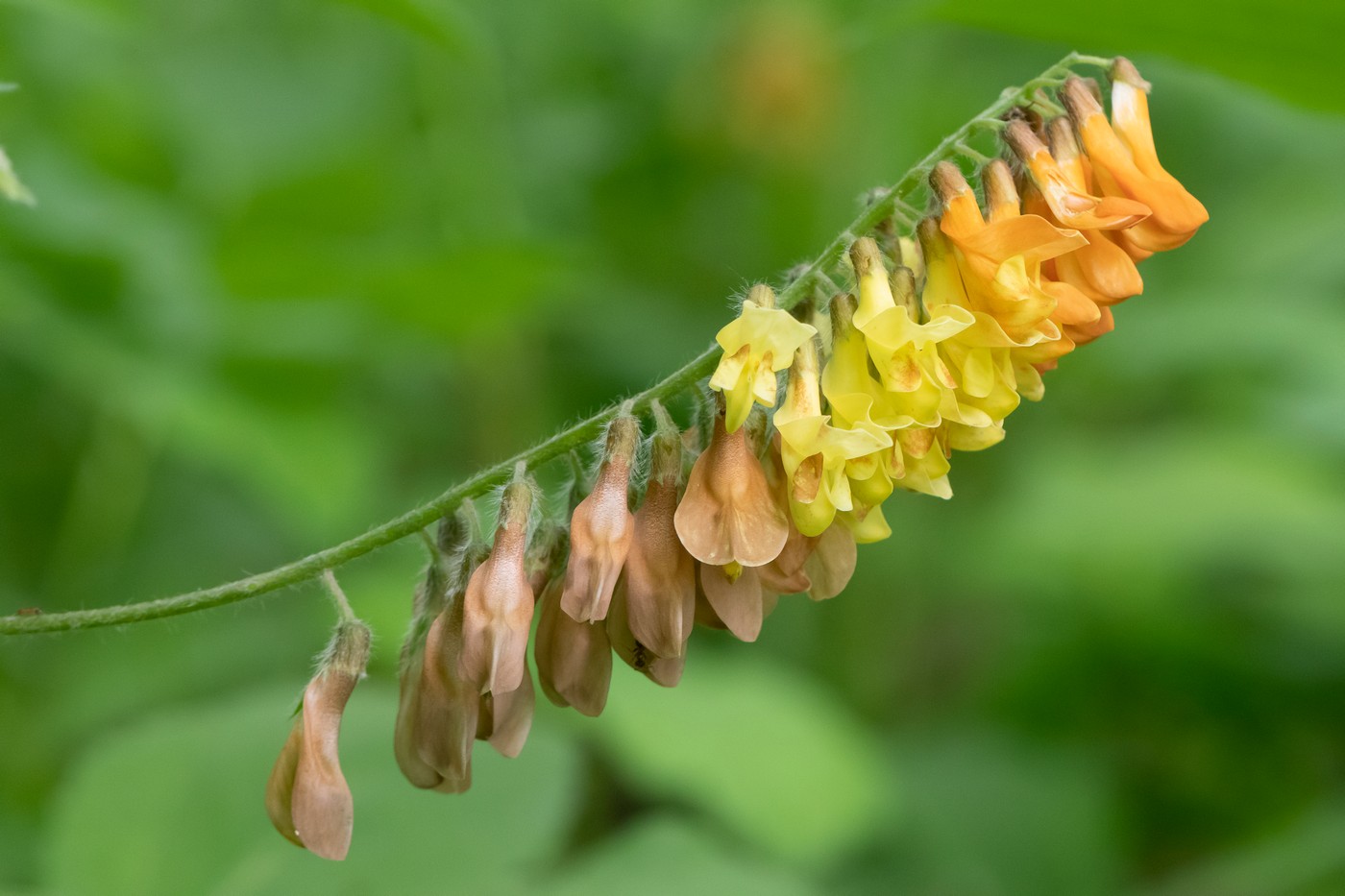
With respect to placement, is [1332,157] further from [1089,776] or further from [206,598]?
[206,598]

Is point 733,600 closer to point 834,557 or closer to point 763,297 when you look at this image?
point 834,557

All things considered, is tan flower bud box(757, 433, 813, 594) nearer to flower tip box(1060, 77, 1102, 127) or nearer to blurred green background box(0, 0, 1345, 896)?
flower tip box(1060, 77, 1102, 127)

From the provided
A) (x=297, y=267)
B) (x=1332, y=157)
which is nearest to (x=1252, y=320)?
(x=1332, y=157)

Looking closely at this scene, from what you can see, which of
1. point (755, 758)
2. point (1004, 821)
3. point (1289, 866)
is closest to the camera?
point (1289, 866)

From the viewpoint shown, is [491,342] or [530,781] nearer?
[530,781]

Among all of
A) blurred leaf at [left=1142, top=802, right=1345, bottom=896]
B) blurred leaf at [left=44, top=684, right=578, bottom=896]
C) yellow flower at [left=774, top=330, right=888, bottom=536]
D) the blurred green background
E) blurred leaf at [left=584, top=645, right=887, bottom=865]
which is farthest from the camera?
blurred leaf at [left=1142, top=802, right=1345, bottom=896]

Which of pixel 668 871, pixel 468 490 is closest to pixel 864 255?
pixel 468 490

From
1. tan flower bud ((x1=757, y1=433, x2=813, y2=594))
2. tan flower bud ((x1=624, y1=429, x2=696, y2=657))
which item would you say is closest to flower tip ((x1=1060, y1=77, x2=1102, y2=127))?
tan flower bud ((x1=757, y1=433, x2=813, y2=594))
